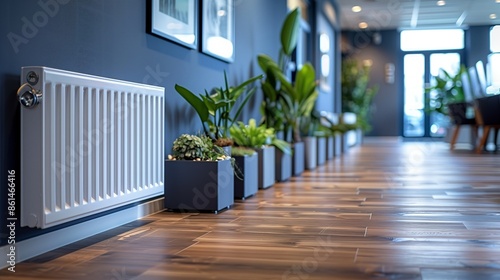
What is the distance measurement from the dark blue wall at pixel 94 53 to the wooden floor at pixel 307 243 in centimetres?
34

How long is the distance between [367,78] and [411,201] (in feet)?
32.2

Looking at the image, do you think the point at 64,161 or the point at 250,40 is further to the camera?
the point at 250,40

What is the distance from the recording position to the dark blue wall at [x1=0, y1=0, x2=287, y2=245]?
5.31 feet

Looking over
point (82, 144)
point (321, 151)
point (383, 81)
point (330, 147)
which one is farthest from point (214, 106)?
point (383, 81)

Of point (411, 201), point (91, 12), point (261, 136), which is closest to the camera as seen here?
point (91, 12)

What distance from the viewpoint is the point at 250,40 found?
4320 millimetres

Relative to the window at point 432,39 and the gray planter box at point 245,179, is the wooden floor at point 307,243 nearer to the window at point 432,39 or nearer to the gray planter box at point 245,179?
the gray planter box at point 245,179

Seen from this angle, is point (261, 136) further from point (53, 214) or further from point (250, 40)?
point (53, 214)

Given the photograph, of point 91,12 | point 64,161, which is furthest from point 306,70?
point 64,161

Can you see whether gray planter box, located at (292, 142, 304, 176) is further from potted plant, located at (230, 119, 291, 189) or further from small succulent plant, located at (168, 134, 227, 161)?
small succulent plant, located at (168, 134, 227, 161)

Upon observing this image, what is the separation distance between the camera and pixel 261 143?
350 centimetres

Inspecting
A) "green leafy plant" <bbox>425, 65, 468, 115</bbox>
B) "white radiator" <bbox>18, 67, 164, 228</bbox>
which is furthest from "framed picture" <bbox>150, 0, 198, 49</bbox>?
"green leafy plant" <bbox>425, 65, 468, 115</bbox>

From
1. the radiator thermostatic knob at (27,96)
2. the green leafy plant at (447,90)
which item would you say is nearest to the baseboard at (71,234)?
the radiator thermostatic knob at (27,96)

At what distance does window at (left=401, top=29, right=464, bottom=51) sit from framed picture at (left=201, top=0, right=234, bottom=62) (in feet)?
32.3
